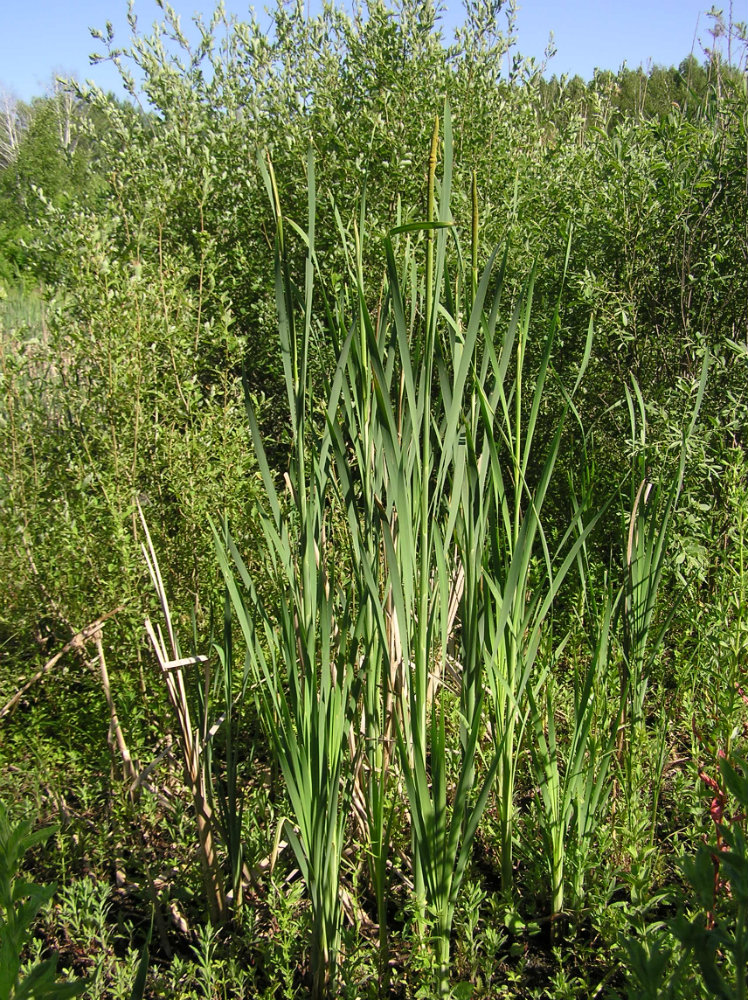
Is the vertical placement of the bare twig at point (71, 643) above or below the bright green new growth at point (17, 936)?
below

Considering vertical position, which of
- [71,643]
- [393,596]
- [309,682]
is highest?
[393,596]

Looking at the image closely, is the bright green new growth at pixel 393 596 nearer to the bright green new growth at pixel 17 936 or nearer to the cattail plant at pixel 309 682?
the cattail plant at pixel 309 682

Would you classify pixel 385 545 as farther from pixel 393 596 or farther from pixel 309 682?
pixel 309 682

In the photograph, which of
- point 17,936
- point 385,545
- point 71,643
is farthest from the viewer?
point 71,643

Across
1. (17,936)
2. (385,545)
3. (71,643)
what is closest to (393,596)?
(385,545)

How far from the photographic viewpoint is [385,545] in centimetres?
134

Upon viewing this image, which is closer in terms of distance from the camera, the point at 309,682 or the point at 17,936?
the point at 17,936

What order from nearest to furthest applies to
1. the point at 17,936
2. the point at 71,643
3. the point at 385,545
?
the point at 17,936
the point at 385,545
the point at 71,643

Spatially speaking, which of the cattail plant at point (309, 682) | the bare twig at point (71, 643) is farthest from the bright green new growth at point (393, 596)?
the bare twig at point (71, 643)

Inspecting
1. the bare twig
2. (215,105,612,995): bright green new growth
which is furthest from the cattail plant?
the bare twig

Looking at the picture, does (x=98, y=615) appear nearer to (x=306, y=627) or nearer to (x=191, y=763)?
(x=191, y=763)

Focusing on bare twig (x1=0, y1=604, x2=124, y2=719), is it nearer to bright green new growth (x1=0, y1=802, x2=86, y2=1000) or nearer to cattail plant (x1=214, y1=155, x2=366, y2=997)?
cattail plant (x1=214, y1=155, x2=366, y2=997)

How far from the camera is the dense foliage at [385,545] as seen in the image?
142 cm

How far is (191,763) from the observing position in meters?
1.60
